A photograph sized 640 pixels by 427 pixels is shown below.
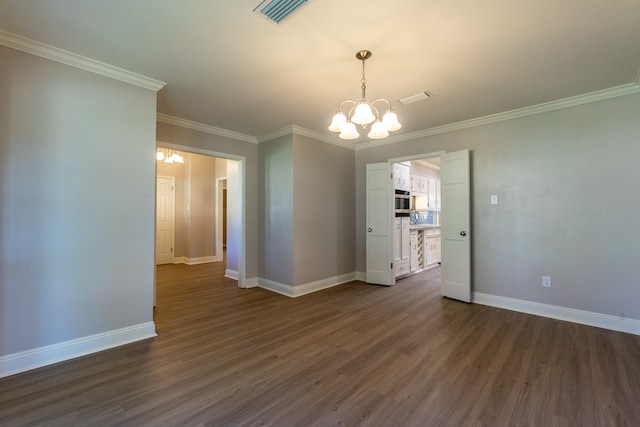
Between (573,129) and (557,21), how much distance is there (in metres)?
1.85

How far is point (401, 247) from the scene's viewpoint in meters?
5.27

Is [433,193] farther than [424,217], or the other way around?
[433,193]

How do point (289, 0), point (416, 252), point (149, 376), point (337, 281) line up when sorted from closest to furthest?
point (289, 0) < point (149, 376) < point (337, 281) < point (416, 252)

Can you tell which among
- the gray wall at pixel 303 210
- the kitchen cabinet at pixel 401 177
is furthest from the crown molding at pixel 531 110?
the gray wall at pixel 303 210

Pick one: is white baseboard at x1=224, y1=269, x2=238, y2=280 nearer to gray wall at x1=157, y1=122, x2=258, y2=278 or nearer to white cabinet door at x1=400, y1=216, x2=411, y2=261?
gray wall at x1=157, y1=122, x2=258, y2=278

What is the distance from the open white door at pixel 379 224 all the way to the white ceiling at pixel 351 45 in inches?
69.6

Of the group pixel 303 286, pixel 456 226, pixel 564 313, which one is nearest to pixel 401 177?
pixel 456 226

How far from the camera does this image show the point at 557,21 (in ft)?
6.43

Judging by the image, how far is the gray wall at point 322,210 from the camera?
14.1 ft

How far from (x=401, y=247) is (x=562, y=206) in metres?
2.50

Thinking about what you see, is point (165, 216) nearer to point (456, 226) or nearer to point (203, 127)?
point (203, 127)

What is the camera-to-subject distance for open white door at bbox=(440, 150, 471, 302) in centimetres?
388

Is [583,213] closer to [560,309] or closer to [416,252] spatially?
[560,309]

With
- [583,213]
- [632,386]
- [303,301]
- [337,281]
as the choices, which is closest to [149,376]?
[303,301]
